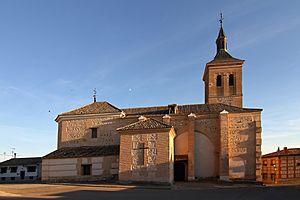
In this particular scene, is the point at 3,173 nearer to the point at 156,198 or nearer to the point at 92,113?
the point at 92,113

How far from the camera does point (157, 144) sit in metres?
24.7

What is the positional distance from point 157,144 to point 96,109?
32.5ft

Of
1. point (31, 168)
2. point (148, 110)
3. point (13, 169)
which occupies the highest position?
point (148, 110)

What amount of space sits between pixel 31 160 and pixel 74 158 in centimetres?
2051

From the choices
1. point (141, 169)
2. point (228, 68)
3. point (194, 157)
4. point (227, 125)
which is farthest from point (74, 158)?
point (228, 68)

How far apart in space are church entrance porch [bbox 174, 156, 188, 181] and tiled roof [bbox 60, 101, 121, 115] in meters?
7.37

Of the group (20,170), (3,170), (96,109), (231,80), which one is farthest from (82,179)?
(3,170)

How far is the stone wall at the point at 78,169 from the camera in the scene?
27.7m

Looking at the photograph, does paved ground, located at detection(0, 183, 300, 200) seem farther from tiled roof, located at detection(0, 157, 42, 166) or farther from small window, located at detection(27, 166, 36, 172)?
tiled roof, located at detection(0, 157, 42, 166)

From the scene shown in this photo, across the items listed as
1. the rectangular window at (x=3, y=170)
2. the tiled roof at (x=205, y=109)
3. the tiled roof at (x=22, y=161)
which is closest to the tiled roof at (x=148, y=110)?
the tiled roof at (x=205, y=109)

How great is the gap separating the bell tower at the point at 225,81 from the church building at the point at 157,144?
6228 mm

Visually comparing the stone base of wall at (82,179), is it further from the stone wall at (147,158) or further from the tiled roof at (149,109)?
the tiled roof at (149,109)

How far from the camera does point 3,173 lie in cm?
4500

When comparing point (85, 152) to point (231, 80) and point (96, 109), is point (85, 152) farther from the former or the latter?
point (231, 80)
